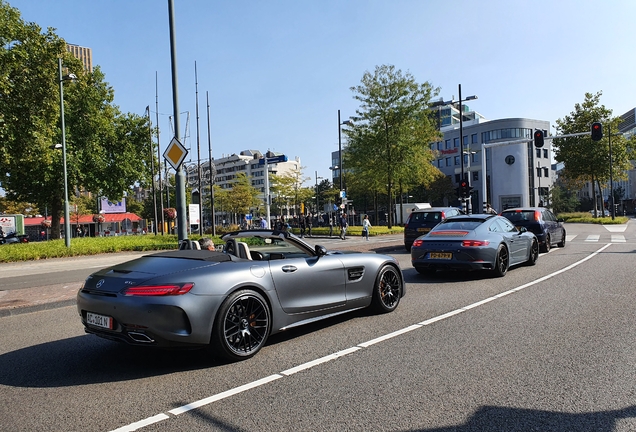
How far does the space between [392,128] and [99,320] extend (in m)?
32.3

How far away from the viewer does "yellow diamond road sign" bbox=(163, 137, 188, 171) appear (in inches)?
408

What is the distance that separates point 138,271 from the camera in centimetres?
468

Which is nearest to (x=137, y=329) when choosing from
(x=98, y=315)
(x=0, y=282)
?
(x=98, y=315)

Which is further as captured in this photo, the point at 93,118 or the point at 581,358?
the point at 93,118

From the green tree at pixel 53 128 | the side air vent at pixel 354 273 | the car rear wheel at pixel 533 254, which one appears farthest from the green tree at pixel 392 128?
the side air vent at pixel 354 273

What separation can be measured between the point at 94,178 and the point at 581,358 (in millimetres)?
31881

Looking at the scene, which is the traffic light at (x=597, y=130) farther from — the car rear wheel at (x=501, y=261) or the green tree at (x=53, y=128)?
the green tree at (x=53, y=128)

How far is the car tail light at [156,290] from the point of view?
4.30m

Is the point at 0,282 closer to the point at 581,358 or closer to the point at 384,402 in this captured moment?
the point at 384,402

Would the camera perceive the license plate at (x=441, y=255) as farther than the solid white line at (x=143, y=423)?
Yes

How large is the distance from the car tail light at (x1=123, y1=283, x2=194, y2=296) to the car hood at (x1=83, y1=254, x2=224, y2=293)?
7 cm

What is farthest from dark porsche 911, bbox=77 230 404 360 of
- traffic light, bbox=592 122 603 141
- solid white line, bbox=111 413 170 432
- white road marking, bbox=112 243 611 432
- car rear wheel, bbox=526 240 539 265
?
traffic light, bbox=592 122 603 141

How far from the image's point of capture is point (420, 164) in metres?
36.0

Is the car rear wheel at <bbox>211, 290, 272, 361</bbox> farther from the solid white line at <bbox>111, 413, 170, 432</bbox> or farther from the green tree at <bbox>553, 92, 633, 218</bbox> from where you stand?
the green tree at <bbox>553, 92, 633, 218</bbox>
